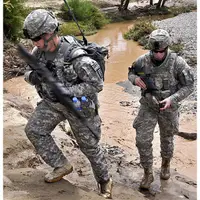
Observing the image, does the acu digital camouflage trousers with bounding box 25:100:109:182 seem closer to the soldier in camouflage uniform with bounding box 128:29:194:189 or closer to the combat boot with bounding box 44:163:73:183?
the combat boot with bounding box 44:163:73:183

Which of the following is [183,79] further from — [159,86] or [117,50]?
[117,50]

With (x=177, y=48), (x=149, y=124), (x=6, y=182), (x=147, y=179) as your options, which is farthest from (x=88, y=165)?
(x=177, y=48)

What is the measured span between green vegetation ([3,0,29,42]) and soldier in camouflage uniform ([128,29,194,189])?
8063mm

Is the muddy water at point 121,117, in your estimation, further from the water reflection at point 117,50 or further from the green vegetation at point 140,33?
the green vegetation at point 140,33

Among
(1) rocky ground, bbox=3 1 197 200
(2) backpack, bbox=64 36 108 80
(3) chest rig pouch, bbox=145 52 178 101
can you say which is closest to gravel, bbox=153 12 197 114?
(1) rocky ground, bbox=3 1 197 200

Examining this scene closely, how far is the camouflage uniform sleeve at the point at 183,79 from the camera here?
→ 4469mm

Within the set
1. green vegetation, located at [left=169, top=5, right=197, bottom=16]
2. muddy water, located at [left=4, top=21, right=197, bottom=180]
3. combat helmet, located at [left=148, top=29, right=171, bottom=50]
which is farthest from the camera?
green vegetation, located at [left=169, top=5, right=197, bottom=16]

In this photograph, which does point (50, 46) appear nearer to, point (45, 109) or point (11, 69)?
point (45, 109)

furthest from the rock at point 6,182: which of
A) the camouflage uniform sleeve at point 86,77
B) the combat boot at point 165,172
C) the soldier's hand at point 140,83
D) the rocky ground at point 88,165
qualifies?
the combat boot at point 165,172

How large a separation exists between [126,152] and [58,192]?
9.46ft

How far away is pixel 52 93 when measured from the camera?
3826mm

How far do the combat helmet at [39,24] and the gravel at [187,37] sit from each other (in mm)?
5615

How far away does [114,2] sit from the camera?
2703cm

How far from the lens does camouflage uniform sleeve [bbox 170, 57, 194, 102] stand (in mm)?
4469
